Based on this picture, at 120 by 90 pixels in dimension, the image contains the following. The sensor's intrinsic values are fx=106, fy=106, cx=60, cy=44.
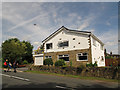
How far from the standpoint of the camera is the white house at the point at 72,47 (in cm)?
1912

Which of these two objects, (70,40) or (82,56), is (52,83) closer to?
(82,56)

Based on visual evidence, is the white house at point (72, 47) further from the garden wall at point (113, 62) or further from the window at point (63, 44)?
the garden wall at point (113, 62)

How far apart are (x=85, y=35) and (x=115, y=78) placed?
969cm

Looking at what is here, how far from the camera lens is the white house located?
1912 cm

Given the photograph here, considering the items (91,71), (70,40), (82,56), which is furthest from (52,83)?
(70,40)

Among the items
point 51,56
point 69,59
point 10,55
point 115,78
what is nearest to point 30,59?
point 10,55

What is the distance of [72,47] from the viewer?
68.4 feet

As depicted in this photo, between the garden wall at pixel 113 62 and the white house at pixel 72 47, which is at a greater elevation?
the white house at pixel 72 47

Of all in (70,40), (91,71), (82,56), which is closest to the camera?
(91,71)

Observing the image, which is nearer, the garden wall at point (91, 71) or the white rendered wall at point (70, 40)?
the garden wall at point (91, 71)

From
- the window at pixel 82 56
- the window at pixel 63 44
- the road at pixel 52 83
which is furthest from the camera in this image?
the window at pixel 63 44

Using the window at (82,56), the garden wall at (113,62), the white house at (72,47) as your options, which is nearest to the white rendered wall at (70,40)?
the white house at (72,47)

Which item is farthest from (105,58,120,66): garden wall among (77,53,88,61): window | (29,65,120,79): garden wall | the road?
the road

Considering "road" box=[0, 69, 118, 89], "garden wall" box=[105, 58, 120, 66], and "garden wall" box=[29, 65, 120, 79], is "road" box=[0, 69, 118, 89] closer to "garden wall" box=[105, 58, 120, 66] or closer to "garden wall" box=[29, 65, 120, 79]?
"garden wall" box=[29, 65, 120, 79]
